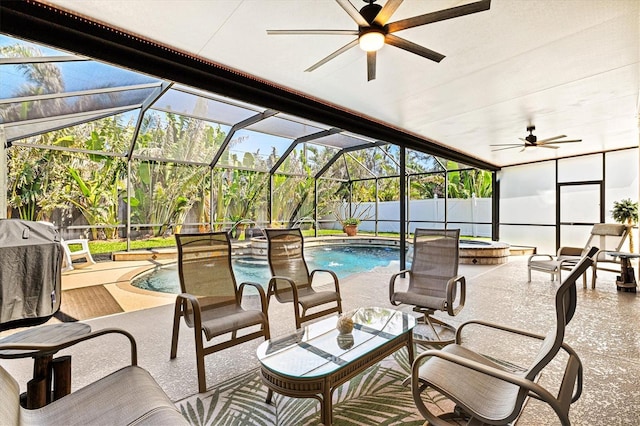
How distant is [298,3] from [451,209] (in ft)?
36.8

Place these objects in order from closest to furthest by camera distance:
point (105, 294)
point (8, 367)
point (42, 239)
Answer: point (42, 239)
point (8, 367)
point (105, 294)

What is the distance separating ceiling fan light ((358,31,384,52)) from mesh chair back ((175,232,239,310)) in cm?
234

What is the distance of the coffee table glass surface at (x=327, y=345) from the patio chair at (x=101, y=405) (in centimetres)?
68

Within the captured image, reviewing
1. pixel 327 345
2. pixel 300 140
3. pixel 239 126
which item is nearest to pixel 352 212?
pixel 300 140

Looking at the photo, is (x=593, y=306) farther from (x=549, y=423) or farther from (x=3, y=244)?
(x=3, y=244)

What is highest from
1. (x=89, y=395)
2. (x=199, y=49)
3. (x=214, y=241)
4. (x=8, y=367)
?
(x=199, y=49)

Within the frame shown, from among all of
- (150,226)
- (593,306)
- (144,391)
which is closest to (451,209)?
(593,306)

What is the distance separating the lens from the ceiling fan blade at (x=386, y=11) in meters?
2.07

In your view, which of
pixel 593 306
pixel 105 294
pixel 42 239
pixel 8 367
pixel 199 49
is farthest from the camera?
pixel 105 294

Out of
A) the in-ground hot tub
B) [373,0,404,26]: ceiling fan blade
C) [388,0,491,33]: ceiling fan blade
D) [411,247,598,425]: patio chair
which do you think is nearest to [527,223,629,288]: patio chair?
the in-ground hot tub

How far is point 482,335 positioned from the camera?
11.5 ft

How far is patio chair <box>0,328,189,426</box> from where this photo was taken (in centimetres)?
136

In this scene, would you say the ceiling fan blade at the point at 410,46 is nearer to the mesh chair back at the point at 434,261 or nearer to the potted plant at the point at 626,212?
the mesh chair back at the point at 434,261

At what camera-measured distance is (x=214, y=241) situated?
3369mm
